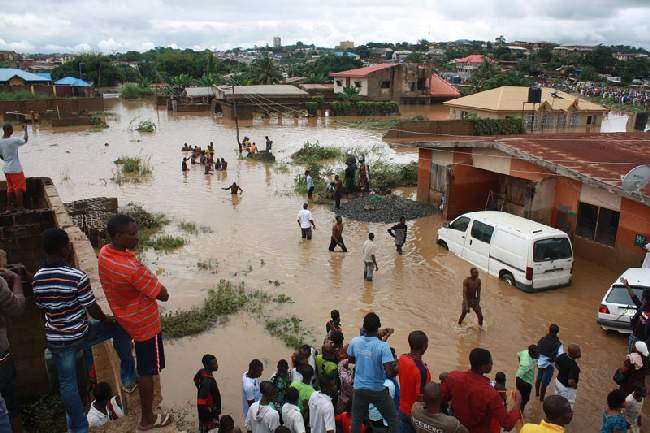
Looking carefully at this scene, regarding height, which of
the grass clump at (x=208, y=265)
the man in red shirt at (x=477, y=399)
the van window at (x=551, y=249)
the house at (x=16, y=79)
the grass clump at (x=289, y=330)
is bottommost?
the grass clump at (x=289, y=330)

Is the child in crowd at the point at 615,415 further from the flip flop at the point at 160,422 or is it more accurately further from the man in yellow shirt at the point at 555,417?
the flip flop at the point at 160,422

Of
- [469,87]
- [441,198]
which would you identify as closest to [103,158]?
[441,198]

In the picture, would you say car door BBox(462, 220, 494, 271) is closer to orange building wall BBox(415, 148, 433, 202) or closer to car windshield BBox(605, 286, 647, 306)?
car windshield BBox(605, 286, 647, 306)

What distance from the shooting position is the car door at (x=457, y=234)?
13.2 metres

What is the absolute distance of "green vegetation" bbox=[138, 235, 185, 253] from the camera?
46.2ft

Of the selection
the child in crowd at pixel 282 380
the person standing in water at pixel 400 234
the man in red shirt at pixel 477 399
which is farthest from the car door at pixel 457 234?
the man in red shirt at pixel 477 399

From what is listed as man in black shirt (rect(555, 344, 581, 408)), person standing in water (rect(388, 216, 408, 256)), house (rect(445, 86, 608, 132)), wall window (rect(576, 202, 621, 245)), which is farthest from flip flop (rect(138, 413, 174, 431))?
house (rect(445, 86, 608, 132))

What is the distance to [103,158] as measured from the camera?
28.1m

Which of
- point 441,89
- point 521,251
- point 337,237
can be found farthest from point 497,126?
point 521,251

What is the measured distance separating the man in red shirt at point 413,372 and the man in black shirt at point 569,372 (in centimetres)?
282

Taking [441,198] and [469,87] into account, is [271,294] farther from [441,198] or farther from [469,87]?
[469,87]

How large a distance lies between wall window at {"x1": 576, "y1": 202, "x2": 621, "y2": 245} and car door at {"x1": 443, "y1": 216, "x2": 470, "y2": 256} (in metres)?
2.99

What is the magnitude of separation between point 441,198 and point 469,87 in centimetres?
4770

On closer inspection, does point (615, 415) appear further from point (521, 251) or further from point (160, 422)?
point (521, 251)
